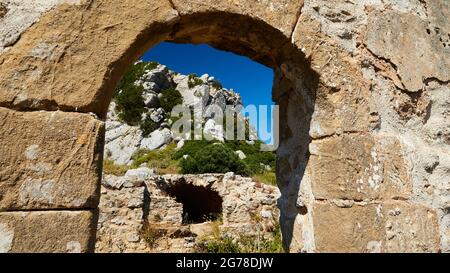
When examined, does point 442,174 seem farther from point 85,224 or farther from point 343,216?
point 85,224

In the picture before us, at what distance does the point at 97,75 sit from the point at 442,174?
224cm

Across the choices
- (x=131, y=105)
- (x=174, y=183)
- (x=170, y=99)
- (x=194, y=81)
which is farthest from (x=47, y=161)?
(x=194, y=81)

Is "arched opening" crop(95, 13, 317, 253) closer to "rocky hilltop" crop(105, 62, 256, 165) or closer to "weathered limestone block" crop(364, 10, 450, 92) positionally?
"weathered limestone block" crop(364, 10, 450, 92)

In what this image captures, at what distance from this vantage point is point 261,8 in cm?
223

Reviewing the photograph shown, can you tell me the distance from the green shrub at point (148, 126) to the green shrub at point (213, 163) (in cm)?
859

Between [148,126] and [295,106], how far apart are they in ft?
89.2

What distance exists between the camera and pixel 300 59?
7.80 feet

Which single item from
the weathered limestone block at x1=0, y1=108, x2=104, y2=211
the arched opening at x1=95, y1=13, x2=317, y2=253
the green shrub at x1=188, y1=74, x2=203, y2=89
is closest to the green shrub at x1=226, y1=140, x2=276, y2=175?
the green shrub at x1=188, y1=74, x2=203, y2=89

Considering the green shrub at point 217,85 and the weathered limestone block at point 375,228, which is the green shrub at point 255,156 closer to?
the green shrub at point 217,85

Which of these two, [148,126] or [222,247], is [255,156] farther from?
[222,247]

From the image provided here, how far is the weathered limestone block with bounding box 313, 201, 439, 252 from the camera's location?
85.5 inches

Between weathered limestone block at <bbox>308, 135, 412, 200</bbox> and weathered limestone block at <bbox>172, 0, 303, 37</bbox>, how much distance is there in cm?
77

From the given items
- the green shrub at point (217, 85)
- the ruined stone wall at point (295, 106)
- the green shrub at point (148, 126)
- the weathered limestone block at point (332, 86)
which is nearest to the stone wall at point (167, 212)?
the ruined stone wall at point (295, 106)
